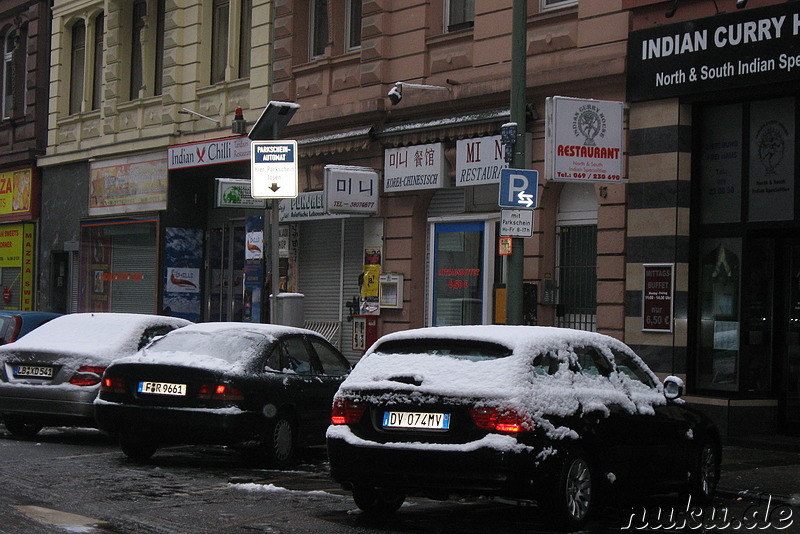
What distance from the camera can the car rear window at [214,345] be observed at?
12320mm

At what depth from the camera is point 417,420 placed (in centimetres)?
862

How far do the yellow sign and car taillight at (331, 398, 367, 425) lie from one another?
969 inches

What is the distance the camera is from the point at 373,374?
9.04 m

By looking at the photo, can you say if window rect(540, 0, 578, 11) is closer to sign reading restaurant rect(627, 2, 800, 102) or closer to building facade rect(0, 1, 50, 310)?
sign reading restaurant rect(627, 2, 800, 102)

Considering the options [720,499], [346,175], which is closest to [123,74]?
[346,175]

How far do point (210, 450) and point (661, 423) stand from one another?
5998 mm

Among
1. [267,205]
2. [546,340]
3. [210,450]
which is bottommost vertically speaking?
[210,450]

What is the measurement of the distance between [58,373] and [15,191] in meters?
20.3

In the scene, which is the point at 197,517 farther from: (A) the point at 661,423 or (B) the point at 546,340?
(A) the point at 661,423

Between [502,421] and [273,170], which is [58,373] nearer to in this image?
[273,170]

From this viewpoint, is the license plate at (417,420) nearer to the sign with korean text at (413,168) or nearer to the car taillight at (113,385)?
the car taillight at (113,385)

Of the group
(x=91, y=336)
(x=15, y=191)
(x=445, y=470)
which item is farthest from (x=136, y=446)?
(x=15, y=191)

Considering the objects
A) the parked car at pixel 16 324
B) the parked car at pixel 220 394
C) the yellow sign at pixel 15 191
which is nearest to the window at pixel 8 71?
the yellow sign at pixel 15 191

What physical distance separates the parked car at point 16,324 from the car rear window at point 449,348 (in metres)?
8.88
